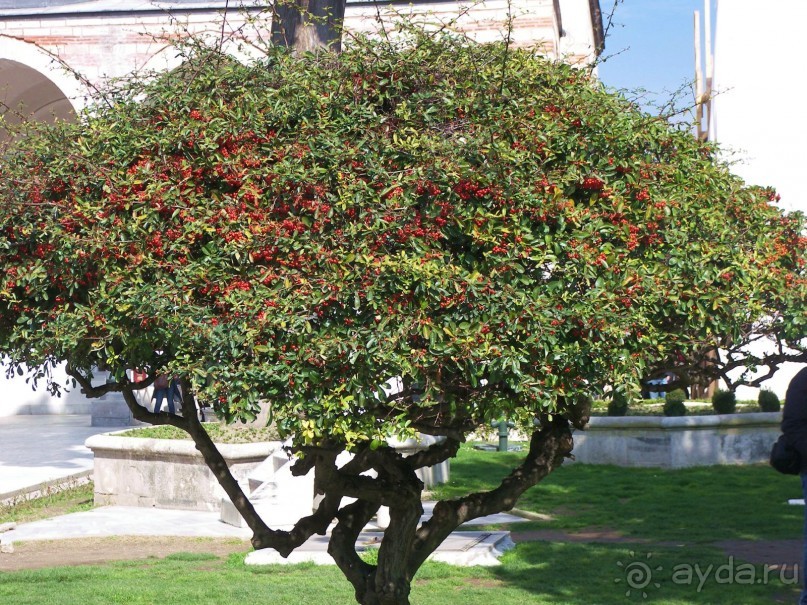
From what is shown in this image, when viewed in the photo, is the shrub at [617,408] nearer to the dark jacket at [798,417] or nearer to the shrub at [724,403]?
the shrub at [724,403]

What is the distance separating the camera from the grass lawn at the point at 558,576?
25.2 feet

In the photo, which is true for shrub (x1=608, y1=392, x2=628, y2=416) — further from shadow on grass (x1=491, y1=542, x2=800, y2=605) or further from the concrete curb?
the concrete curb

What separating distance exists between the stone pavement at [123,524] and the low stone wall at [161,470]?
0.16m

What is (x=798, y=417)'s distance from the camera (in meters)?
5.16

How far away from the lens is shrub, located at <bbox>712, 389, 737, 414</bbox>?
48.3 feet

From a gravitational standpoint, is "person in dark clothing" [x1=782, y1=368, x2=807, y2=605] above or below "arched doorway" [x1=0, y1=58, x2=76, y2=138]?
below

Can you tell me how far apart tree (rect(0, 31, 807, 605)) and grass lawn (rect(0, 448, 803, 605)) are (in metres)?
3.69

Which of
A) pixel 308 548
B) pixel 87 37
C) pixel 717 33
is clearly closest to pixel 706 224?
pixel 308 548

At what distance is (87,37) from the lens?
20.1 m

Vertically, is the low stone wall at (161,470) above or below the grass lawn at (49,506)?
above

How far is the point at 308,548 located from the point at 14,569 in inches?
98.6

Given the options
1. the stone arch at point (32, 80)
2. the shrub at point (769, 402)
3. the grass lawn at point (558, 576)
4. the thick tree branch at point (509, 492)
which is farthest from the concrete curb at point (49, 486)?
the shrub at point (769, 402)

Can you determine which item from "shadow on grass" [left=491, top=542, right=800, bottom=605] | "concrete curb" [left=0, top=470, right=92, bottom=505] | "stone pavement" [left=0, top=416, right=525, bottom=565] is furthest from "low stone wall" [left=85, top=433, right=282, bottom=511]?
"shadow on grass" [left=491, top=542, right=800, bottom=605]

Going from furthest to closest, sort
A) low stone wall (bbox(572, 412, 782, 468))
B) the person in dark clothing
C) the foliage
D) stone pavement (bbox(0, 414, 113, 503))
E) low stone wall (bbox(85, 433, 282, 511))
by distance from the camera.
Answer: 1. low stone wall (bbox(572, 412, 782, 468))
2. stone pavement (bbox(0, 414, 113, 503))
3. low stone wall (bbox(85, 433, 282, 511))
4. the person in dark clothing
5. the foliage
